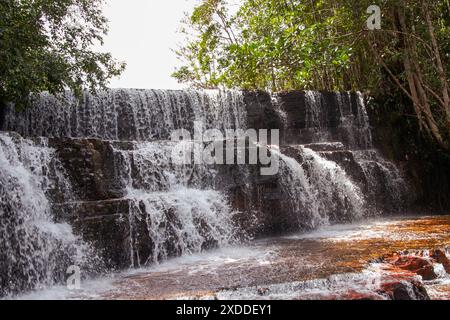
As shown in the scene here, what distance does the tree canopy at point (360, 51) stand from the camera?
372 inches

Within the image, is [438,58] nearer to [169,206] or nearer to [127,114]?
[169,206]

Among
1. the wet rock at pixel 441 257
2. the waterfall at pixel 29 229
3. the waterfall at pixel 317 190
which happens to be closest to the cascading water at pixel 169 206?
the waterfall at pixel 29 229

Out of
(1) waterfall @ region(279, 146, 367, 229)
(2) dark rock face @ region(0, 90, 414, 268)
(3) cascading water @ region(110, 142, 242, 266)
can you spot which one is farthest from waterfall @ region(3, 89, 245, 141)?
(1) waterfall @ region(279, 146, 367, 229)

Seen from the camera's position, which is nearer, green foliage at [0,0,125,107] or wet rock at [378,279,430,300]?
wet rock at [378,279,430,300]

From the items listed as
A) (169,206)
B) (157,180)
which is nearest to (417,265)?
(169,206)

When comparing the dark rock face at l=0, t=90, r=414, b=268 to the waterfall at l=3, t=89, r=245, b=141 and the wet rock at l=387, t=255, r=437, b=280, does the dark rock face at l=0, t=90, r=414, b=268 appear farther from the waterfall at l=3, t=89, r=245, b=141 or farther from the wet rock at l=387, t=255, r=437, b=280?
the wet rock at l=387, t=255, r=437, b=280

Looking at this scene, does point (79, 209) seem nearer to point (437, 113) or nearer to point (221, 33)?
point (437, 113)

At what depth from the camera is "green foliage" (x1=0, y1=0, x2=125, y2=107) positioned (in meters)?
7.41

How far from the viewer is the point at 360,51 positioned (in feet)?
49.9

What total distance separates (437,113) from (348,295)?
37.9 ft

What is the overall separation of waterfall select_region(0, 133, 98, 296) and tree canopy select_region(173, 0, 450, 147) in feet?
14.1

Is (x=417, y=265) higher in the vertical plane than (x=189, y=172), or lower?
lower

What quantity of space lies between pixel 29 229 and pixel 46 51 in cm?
389
